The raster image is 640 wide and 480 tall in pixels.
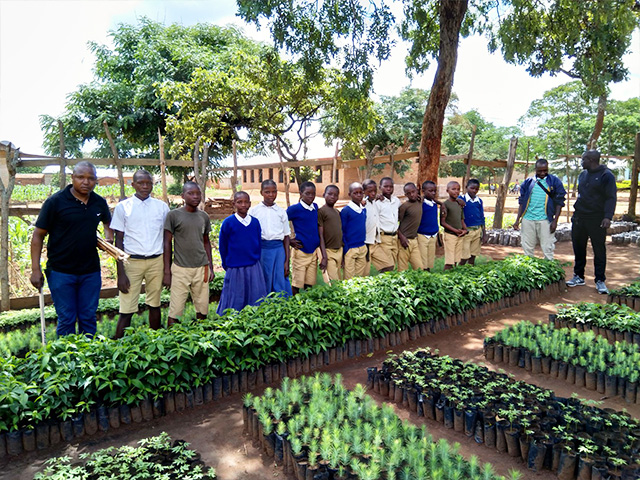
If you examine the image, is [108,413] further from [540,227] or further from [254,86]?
[254,86]

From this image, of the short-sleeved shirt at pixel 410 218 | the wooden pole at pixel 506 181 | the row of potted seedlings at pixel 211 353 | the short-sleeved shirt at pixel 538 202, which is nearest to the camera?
the row of potted seedlings at pixel 211 353

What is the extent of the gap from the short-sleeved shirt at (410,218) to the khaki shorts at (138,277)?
13.7ft

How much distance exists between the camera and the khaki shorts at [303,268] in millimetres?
6723

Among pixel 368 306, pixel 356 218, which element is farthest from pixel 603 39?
pixel 368 306

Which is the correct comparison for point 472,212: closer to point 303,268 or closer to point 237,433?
point 303,268

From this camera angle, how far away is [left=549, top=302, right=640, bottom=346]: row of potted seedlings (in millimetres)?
5809

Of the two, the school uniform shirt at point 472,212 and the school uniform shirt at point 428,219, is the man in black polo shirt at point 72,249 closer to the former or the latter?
the school uniform shirt at point 428,219

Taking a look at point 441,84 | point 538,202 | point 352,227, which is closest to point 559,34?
point 441,84

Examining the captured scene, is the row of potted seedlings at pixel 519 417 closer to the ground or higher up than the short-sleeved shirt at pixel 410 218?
closer to the ground

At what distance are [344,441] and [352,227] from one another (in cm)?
396

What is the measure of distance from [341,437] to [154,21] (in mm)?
27252

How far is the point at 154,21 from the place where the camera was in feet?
82.4

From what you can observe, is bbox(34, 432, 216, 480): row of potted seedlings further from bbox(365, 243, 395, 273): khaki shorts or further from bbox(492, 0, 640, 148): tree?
bbox(492, 0, 640, 148): tree

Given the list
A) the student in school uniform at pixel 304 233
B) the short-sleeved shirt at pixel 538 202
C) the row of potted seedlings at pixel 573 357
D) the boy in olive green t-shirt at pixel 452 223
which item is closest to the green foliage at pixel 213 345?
the student in school uniform at pixel 304 233
